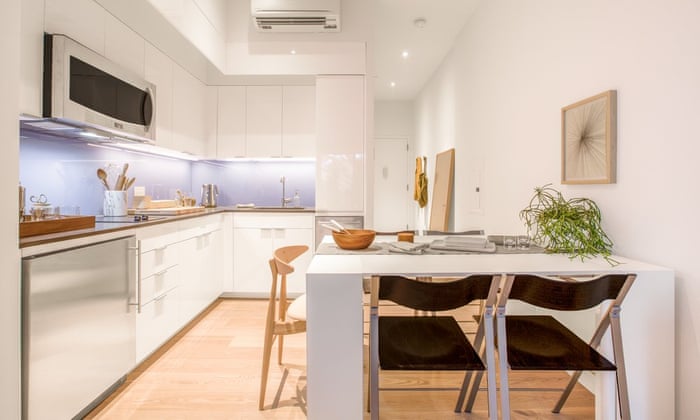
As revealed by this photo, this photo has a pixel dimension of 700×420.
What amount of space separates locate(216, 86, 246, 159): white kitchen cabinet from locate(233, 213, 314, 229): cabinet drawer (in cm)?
77

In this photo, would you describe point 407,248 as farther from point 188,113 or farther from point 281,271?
point 188,113

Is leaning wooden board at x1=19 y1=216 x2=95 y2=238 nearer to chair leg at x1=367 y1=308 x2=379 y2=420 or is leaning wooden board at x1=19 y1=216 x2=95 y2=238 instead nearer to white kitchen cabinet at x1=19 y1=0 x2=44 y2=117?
white kitchen cabinet at x1=19 y1=0 x2=44 y2=117

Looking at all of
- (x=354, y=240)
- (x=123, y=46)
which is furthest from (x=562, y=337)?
(x=123, y=46)

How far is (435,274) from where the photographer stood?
1504 millimetres

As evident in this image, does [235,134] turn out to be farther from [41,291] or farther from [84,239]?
[41,291]

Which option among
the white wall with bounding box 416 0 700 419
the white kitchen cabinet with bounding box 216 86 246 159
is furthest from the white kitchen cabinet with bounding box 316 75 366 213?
the white wall with bounding box 416 0 700 419

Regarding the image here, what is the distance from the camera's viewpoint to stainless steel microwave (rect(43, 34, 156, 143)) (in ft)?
6.31

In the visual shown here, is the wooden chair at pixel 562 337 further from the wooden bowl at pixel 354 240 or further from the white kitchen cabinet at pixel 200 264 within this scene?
the white kitchen cabinet at pixel 200 264

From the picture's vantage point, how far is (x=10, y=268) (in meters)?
1.47

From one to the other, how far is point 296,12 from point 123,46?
1.69 m

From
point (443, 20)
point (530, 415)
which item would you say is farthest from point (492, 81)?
point (530, 415)

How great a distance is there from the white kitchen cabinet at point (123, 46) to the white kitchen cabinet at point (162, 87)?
0.31 feet

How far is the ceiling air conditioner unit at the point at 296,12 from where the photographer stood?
364cm

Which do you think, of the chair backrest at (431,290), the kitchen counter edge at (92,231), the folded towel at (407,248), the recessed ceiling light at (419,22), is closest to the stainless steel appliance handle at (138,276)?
the kitchen counter edge at (92,231)
